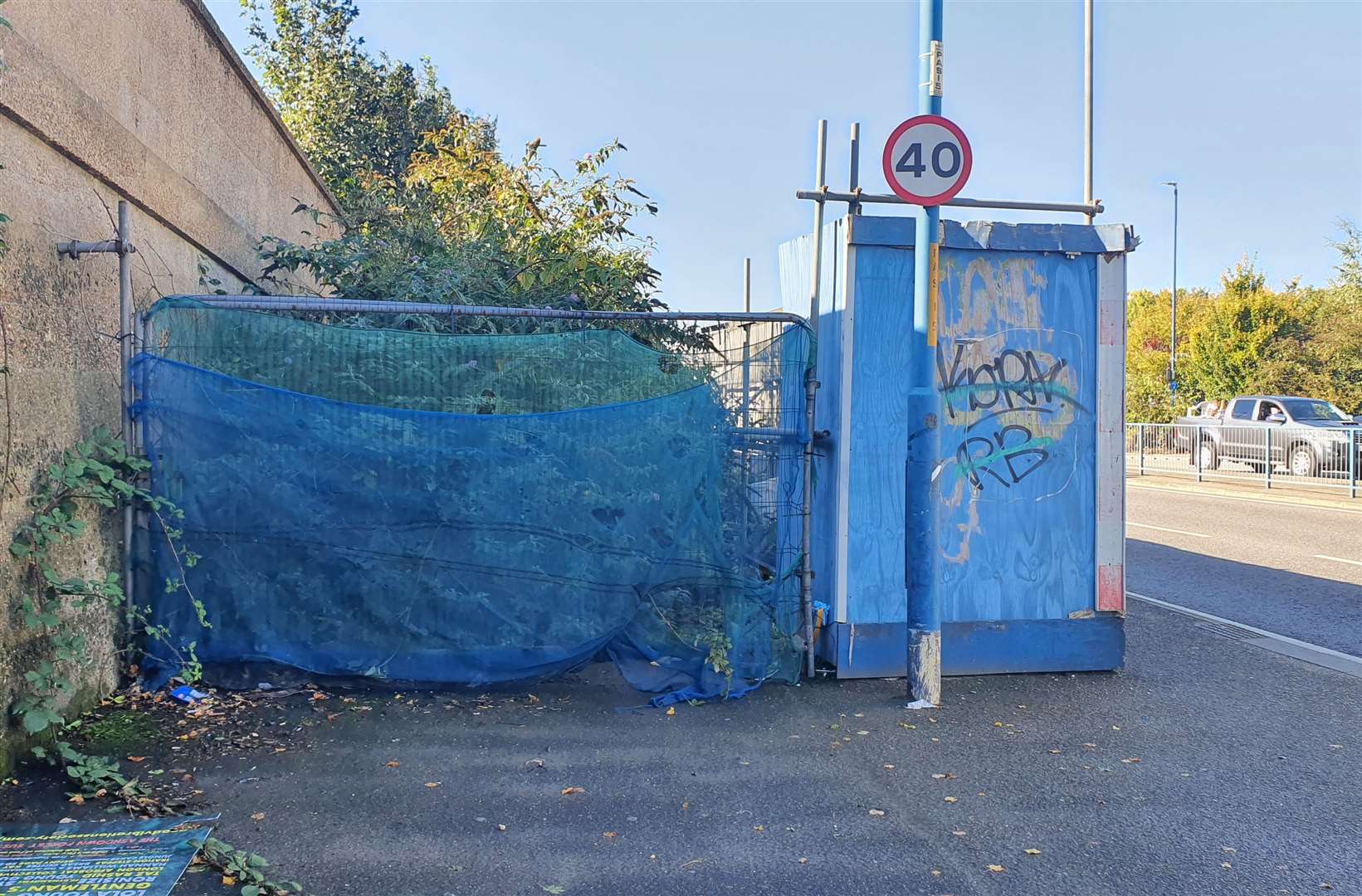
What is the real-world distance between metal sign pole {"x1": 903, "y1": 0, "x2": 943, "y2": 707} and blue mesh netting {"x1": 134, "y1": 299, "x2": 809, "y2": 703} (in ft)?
2.67

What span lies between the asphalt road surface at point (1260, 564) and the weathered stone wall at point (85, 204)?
8.25 meters

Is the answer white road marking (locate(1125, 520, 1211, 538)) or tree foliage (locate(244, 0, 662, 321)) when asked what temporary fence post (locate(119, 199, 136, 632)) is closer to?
tree foliage (locate(244, 0, 662, 321))

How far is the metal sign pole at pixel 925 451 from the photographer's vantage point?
559cm

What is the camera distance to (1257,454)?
21281mm

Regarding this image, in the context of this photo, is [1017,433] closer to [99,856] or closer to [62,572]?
[99,856]

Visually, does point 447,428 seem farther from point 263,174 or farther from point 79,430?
point 263,174

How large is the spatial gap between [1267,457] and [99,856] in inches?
886

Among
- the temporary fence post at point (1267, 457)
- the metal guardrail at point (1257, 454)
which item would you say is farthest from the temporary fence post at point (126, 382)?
the temporary fence post at point (1267, 457)

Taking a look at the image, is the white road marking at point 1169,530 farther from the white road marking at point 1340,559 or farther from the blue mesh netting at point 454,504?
the blue mesh netting at point 454,504

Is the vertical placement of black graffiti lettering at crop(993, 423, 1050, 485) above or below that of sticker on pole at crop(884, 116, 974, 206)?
below

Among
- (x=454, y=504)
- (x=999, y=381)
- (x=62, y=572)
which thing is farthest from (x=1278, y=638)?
(x=62, y=572)

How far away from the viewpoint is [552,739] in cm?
493

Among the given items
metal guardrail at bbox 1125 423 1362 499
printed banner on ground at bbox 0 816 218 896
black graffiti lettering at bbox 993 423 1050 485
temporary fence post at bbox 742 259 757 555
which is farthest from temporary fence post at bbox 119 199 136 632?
metal guardrail at bbox 1125 423 1362 499

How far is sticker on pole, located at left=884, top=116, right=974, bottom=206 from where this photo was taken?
18.1 ft
